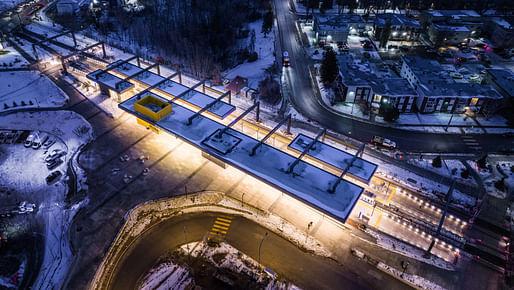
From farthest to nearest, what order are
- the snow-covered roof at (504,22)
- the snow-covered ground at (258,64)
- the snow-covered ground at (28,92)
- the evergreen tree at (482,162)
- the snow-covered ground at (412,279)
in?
the snow-covered roof at (504,22) < the snow-covered ground at (258,64) < the snow-covered ground at (28,92) < the evergreen tree at (482,162) < the snow-covered ground at (412,279)

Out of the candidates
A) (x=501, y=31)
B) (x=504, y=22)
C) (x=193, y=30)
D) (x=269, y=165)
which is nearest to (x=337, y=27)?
(x=193, y=30)

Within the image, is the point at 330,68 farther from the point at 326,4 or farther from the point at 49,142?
the point at 326,4

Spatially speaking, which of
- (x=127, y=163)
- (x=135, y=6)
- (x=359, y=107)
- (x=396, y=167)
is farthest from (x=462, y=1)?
(x=127, y=163)

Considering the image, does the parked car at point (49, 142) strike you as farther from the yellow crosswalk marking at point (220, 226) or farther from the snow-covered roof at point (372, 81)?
the snow-covered roof at point (372, 81)

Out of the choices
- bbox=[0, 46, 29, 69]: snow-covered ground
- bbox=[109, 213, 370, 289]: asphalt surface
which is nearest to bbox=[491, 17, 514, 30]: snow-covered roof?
bbox=[109, 213, 370, 289]: asphalt surface

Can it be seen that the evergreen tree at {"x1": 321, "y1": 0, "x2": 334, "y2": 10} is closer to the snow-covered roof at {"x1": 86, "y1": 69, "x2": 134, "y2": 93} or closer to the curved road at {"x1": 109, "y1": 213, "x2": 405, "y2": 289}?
the snow-covered roof at {"x1": 86, "y1": 69, "x2": 134, "y2": 93}

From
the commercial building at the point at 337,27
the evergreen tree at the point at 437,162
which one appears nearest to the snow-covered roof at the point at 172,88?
the evergreen tree at the point at 437,162

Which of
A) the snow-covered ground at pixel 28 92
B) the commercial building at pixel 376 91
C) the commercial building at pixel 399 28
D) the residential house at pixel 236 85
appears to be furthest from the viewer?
the commercial building at pixel 399 28

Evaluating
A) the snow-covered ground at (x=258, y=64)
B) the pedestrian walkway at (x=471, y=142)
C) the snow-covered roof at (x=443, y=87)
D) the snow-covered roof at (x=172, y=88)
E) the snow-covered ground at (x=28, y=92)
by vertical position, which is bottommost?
the snow-covered ground at (x=28, y=92)
